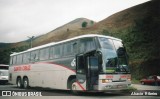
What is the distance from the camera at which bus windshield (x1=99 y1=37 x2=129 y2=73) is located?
13102mm

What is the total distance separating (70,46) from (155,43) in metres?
28.6

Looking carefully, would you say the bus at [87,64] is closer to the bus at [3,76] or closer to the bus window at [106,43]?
the bus window at [106,43]

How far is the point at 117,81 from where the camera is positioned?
1342cm

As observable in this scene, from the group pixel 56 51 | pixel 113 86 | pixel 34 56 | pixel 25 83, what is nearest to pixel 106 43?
pixel 113 86

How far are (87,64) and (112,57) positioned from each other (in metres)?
1.37

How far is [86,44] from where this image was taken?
1395cm

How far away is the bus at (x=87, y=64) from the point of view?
43.0ft

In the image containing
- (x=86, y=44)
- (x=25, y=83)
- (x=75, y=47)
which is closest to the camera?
(x=86, y=44)

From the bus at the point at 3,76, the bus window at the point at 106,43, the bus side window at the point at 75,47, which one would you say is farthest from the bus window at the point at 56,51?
the bus at the point at 3,76

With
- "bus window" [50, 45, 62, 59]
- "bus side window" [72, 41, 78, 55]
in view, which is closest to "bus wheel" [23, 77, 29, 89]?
"bus window" [50, 45, 62, 59]

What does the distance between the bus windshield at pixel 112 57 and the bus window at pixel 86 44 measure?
0.48m

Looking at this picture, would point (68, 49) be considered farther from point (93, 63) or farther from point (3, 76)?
point (3, 76)

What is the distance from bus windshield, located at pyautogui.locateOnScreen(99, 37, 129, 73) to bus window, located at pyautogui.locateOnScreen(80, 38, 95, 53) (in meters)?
0.48

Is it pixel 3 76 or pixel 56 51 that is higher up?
pixel 56 51
